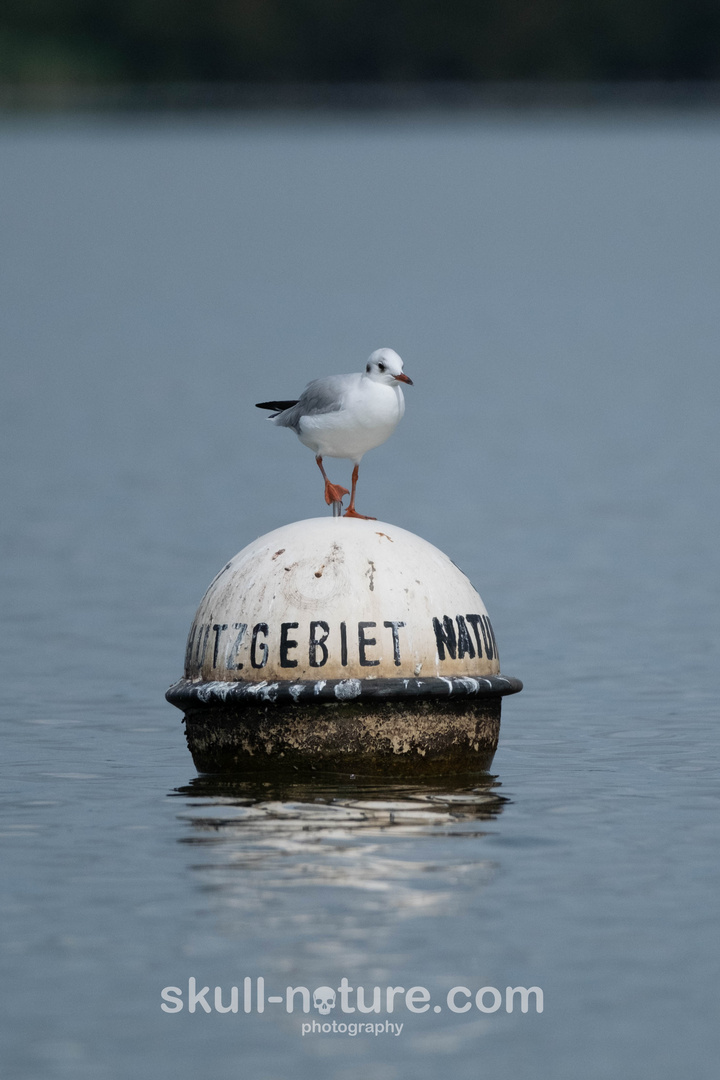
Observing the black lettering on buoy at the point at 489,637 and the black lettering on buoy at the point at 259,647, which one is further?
the black lettering on buoy at the point at 489,637

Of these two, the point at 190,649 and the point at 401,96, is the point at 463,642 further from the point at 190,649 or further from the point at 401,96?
the point at 401,96

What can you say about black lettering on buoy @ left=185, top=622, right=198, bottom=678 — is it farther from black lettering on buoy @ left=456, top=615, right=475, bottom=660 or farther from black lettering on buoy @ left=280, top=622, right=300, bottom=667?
black lettering on buoy @ left=456, top=615, right=475, bottom=660

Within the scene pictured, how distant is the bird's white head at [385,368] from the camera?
1275 centimetres

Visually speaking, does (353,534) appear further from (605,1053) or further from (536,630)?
(536,630)

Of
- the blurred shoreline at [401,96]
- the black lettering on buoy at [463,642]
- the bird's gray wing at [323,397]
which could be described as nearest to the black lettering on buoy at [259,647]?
the black lettering on buoy at [463,642]

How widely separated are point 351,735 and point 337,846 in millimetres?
1252

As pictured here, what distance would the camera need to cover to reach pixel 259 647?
1248 centimetres

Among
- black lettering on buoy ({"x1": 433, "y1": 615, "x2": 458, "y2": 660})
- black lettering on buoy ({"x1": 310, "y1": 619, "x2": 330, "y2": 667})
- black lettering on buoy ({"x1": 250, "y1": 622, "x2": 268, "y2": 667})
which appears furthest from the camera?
black lettering on buoy ({"x1": 433, "y1": 615, "x2": 458, "y2": 660})

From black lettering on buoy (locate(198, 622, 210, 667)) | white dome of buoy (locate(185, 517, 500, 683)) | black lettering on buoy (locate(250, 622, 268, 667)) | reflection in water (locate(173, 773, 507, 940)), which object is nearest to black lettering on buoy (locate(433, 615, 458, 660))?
white dome of buoy (locate(185, 517, 500, 683))

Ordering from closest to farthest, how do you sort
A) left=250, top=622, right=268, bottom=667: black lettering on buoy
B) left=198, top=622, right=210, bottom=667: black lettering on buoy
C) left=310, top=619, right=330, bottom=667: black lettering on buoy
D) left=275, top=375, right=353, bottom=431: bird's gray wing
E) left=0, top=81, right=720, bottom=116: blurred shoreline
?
1. left=310, top=619, right=330, bottom=667: black lettering on buoy
2. left=250, top=622, right=268, bottom=667: black lettering on buoy
3. left=198, top=622, right=210, bottom=667: black lettering on buoy
4. left=275, top=375, right=353, bottom=431: bird's gray wing
5. left=0, top=81, right=720, bottom=116: blurred shoreline

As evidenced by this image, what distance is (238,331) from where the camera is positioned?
62.6 metres

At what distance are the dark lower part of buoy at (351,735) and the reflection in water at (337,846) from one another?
0.13 meters

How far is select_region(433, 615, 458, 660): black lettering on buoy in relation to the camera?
495 inches

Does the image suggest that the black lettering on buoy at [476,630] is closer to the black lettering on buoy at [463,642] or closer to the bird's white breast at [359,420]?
the black lettering on buoy at [463,642]
